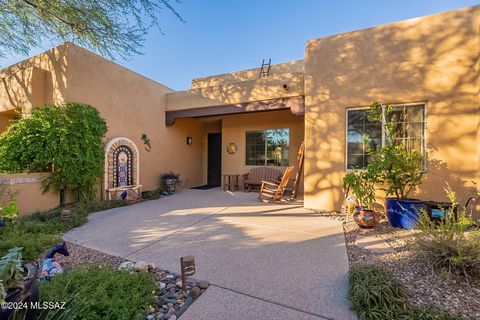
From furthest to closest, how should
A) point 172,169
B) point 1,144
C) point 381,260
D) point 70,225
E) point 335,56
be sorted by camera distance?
point 172,169 < point 335,56 < point 1,144 < point 70,225 < point 381,260

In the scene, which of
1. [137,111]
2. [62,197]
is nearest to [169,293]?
[62,197]

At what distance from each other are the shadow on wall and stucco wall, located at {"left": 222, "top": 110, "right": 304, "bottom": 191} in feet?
17.6

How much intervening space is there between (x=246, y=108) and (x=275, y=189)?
272cm

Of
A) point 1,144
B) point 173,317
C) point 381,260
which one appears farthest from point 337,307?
point 1,144

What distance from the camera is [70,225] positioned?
13.0 ft

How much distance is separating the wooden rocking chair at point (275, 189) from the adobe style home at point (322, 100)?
0.59 meters

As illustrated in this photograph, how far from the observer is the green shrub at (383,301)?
5.63ft

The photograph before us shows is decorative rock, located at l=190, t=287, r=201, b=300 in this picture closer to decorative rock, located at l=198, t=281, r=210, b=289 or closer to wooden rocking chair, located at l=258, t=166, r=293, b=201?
decorative rock, located at l=198, t=281, r=210, b=289

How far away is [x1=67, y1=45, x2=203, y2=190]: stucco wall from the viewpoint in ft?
18.8

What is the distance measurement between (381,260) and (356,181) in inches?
68.4

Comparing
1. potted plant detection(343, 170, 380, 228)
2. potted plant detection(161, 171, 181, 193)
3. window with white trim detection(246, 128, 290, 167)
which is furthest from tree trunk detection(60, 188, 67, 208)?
potted plant detection(343, 170, 380, 228)

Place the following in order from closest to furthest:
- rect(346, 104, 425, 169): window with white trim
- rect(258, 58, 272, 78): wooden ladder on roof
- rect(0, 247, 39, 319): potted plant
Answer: rect(0, 247, 39, 319): potted plant
rect(346, 104, 425, 169): window with white trim
rect(258, 58, 272, 78): wooden ladder on roof

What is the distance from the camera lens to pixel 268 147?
8492 millimetres

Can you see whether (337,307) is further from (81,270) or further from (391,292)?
(81,270)
